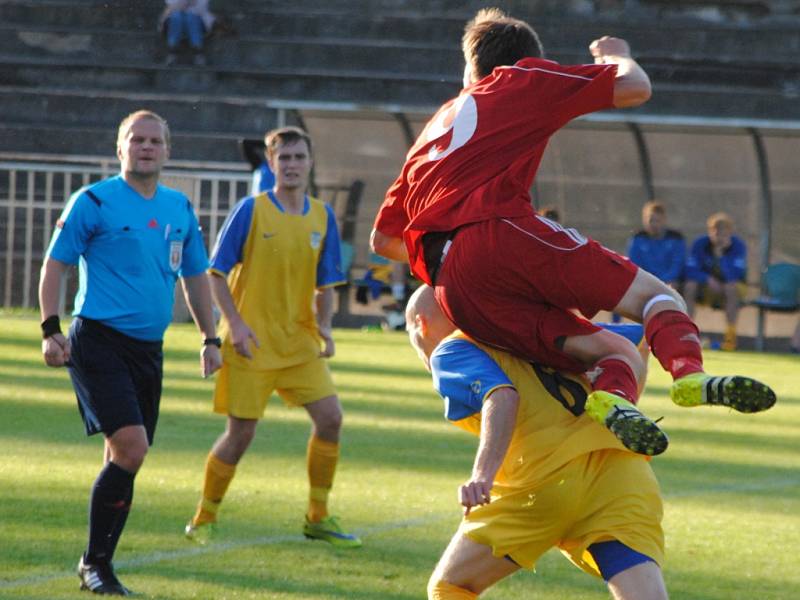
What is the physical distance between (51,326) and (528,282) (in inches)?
117

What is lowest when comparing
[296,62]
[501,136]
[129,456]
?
[129,456]

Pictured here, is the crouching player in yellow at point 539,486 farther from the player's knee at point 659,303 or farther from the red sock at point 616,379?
the player's knee at point 659,303

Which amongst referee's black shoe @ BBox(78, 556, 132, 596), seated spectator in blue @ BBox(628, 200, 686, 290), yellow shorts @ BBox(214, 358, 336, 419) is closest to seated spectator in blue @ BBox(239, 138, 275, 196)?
yellow shorts @ BBox(214, 358, 336, 419)

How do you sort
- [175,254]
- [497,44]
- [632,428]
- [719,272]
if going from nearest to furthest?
1. [632,428]
2. [497,44]
3. [175,254]
4. [719,272]

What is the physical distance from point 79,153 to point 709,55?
A: 10895 millimetres

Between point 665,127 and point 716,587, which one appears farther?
point 665,127

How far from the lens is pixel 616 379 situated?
15.4ft

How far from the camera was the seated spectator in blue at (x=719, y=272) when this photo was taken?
21891mm

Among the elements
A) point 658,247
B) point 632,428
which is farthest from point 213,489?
point 658,247

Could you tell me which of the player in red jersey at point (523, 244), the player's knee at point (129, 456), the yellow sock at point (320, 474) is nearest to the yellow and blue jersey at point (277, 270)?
the yellow sock at point (320, 474)

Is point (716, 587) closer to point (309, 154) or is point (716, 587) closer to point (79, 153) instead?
point (309, 154)

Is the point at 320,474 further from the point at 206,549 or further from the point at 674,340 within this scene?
the point at 674,340

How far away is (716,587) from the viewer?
7402mm

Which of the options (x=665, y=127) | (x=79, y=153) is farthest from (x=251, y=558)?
(x=79, y=153)
